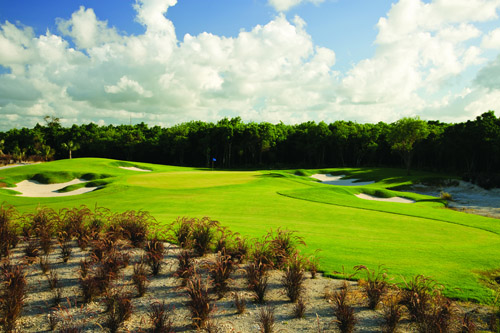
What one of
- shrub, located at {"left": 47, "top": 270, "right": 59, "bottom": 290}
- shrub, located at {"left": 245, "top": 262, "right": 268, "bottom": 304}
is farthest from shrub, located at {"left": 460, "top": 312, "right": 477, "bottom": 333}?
shrub, located at {"left": 47, "top": 270, "right": 59, "bottom": 290}

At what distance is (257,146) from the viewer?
83688 millimetres

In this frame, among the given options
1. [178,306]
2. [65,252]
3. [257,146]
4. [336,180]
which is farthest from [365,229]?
[257,146]

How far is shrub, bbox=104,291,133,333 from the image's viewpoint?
4.90 metres

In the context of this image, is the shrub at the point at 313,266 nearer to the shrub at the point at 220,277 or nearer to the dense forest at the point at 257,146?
the shrub at the point at 220,277

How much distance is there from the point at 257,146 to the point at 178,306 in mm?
78530

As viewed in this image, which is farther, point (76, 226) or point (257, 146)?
point (257, 146)

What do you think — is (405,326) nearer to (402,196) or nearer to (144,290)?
(144,290)

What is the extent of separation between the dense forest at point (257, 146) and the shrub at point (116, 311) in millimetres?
64502

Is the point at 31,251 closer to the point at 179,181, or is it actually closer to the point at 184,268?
the point at 184,268

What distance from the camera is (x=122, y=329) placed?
4.92 meters

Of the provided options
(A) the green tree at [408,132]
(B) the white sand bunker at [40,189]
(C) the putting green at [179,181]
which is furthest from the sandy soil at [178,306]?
(A) the green tree at [408,132]

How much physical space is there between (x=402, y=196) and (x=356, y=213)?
1370cm

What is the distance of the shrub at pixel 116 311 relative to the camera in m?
4.90

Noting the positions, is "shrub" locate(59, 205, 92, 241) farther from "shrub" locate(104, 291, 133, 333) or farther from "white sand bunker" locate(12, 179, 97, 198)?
"white sand bunker" locate(12, 179, 97, 198)
